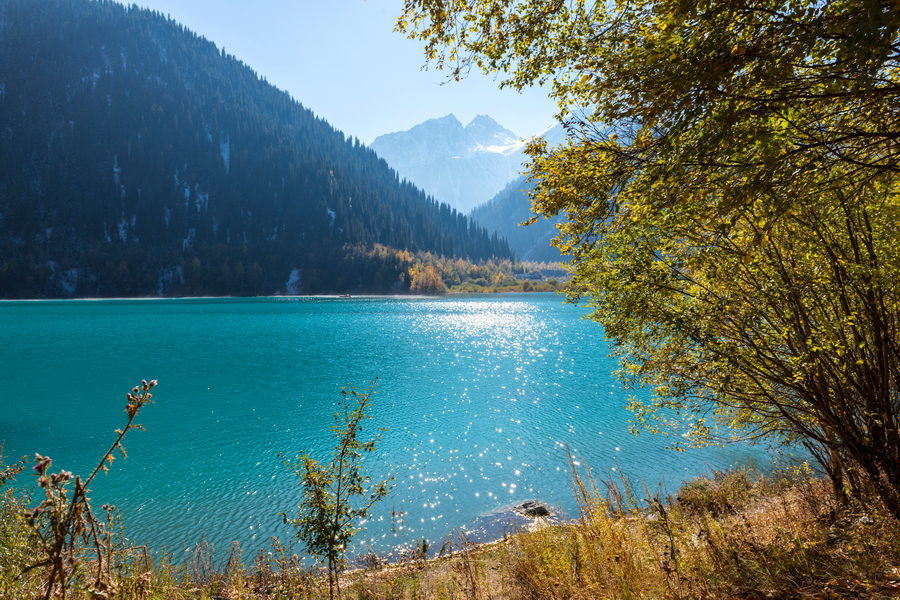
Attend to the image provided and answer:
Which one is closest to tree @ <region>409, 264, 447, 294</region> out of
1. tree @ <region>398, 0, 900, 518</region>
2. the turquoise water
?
the turquoise water

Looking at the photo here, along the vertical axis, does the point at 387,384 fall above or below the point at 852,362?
below

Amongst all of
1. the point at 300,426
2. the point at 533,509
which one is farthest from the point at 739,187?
the point at 300,426

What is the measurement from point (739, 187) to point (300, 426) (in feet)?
80.0

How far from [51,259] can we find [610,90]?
259408mm

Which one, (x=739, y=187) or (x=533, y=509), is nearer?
(x=739, y=187)

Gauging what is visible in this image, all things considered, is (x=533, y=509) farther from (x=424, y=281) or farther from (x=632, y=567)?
(x=424, y=281)

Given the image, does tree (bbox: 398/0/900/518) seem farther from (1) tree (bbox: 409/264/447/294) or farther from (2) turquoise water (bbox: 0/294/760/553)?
(1) tree (bbox: 409/264/447/294)

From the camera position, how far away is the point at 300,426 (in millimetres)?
23781

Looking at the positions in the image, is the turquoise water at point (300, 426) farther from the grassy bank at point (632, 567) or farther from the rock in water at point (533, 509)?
the grassy bank at point (632, 567)

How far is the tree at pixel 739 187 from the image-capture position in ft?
12.5

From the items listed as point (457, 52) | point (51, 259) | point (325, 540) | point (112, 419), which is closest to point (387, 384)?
point (112, 419)

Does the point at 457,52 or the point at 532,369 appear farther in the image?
the point at 532,369

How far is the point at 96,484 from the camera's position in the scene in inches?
651

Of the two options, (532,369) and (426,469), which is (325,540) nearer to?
(426,469)
